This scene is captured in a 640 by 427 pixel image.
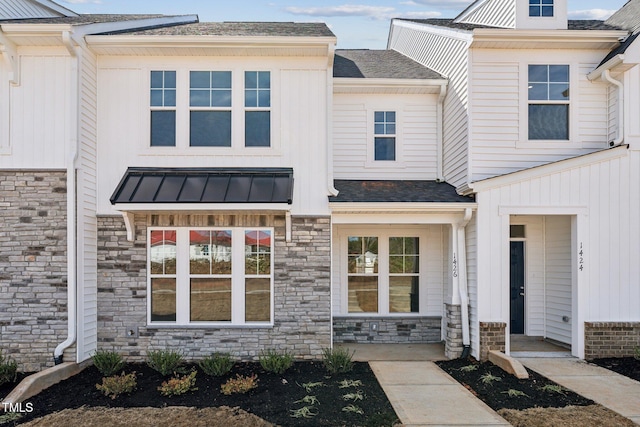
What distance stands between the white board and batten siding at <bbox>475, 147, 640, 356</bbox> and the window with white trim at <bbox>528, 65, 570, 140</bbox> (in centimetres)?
100

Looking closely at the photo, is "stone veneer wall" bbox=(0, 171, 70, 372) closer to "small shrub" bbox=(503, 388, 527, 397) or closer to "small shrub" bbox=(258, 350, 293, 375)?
"small shrub" bbox=(258, 350, 293, 375)

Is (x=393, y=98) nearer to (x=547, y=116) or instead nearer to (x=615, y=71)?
(x=547, y=116)

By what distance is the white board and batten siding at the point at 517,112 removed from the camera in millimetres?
9766

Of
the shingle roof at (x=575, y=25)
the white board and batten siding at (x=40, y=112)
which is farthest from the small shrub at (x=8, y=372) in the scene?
→ the shingle roof at (x=575, y=25)

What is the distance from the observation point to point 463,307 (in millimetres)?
9516

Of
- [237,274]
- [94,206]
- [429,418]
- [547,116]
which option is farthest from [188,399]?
[547,116]

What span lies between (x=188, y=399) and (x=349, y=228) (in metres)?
5.30

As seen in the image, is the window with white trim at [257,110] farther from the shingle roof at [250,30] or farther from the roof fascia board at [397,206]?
the roof fascia board at [397,206]

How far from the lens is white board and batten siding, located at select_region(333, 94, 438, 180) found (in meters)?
11.3

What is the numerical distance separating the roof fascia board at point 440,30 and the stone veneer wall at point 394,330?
19.4ft

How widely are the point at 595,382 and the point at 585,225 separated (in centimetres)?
287

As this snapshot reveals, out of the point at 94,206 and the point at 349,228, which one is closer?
the point at 94,206

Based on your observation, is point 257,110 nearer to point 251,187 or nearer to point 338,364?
point 251,187

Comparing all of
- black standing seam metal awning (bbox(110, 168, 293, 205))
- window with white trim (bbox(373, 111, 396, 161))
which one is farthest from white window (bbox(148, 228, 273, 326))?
window with white trim (bbox(373, 111, 396, 161))
